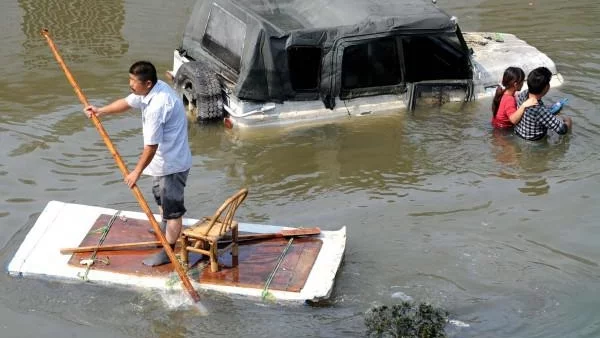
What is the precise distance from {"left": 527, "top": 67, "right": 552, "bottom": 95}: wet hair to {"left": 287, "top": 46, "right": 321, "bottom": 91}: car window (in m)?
2.39

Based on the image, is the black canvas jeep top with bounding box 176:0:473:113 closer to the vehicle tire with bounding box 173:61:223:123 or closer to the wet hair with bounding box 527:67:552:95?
the vehicle tire with bounding box 173:61:223:123

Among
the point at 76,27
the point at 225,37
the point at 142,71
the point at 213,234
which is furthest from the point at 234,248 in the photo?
the point at 76,27

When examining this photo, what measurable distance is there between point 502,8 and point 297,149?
7.22 meters

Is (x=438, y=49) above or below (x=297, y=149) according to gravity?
above

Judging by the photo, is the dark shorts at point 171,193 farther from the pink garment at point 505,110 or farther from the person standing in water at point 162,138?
the pink garment at point 505,110

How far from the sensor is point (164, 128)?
21.4 ft

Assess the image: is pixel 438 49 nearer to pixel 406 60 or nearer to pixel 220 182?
pixel 406 60

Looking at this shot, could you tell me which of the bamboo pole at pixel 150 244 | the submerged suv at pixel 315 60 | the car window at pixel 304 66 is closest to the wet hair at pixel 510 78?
the submerged suv at pixel 315 60

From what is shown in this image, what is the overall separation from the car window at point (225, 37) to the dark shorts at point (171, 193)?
350 centimetres

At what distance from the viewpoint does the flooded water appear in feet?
22.2

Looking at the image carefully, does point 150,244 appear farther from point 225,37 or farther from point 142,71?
point 225,37

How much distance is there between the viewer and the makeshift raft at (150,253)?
6.76 m

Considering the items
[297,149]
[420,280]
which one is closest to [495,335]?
[420,280]

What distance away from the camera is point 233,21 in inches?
399
